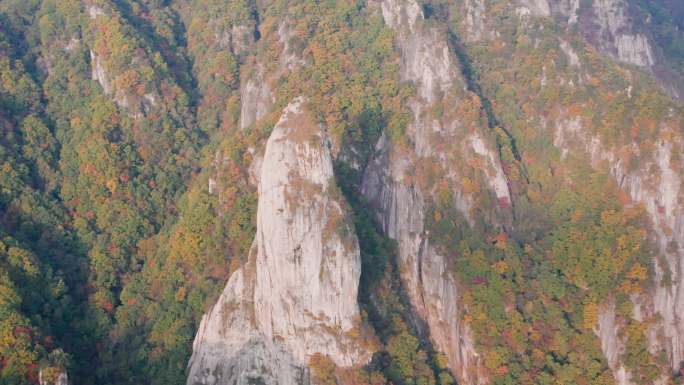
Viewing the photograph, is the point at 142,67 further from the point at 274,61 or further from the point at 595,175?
the point at 595,175

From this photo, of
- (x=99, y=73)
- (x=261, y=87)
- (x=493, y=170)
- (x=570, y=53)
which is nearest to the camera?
(x=493, y=170)

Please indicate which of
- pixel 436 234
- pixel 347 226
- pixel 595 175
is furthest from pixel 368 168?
pixel 595 175

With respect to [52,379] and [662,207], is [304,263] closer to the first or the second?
[52,379]

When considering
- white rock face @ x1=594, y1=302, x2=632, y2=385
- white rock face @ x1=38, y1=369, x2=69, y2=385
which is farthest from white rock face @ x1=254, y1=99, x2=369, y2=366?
white rock face @ x1=594, y1=302, x2=632, y2=385

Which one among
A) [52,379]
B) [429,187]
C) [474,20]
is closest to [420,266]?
[429,187]

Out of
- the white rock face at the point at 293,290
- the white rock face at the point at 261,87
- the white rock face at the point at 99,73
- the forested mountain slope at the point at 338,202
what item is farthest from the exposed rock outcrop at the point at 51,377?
the white rock face at the point at 99,73

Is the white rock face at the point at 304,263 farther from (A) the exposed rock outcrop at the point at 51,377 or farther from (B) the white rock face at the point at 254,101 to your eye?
(B) the white rock face at the point at 254,101

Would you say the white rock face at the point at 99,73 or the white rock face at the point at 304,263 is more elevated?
the white rock face at the point at 99,73
